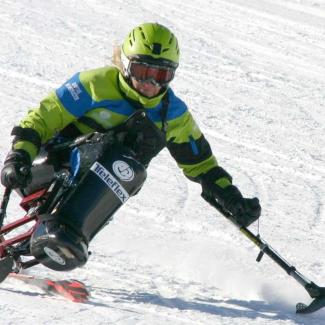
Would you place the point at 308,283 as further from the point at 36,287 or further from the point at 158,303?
the point at 36,287

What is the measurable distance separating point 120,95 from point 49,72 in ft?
16.8

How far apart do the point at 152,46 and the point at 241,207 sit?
121cm

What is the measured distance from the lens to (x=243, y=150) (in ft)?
29.4

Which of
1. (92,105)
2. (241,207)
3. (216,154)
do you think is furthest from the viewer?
(216,154)

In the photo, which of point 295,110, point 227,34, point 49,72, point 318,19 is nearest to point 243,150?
point 295,110

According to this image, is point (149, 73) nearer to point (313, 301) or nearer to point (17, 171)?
point (17, 171)

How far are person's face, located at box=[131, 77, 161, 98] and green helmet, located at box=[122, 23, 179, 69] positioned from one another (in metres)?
0.14

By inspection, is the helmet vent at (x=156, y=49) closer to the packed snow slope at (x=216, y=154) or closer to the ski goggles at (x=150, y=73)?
the ski goggles at (x=150, y=73)

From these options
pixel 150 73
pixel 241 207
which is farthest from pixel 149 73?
pixel 241 207

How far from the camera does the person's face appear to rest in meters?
5.37

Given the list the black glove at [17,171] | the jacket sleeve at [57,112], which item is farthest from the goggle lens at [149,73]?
the black glove at [17,171]

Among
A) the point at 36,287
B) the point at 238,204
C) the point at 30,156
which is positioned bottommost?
the point at 36,287

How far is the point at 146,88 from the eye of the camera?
17.7ft

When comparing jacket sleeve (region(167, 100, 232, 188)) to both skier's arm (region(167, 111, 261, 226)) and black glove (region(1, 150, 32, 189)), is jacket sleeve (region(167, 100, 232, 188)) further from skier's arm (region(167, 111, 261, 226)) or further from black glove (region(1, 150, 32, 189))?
black glove (region(1, 150, 32, 189))
